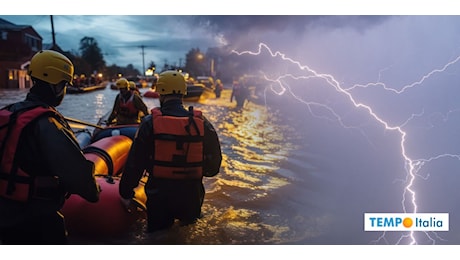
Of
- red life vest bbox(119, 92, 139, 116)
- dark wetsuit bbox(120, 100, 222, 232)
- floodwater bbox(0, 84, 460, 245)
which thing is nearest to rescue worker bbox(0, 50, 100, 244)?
dark wetsuit bbox(120, 100, 222, 232)

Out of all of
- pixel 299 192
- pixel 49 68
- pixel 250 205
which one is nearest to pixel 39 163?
pixel 49 68

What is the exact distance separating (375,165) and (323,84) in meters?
3.51

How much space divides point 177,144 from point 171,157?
0.10m

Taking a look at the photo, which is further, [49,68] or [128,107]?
[128,107]

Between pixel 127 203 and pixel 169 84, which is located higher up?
pixel 169 84

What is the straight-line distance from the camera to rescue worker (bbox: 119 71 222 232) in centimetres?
269

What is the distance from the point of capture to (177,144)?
271 centimetres

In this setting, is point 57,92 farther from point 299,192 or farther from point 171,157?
point 299,192

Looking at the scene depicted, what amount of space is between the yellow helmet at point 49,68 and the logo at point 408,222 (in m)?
2.78

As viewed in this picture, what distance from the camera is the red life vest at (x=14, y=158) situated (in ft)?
6.48

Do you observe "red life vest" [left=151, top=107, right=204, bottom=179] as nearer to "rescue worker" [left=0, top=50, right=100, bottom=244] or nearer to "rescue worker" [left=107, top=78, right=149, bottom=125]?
"rescue worker" [left=0, top=50, right=100, bottom=244]

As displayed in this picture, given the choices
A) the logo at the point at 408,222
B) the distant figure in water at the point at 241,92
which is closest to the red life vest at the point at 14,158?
the logo at the point at 408,222

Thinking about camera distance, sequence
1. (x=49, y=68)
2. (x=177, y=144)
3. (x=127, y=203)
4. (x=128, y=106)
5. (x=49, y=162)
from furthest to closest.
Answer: (x=128, y=106) < (x=127, y=203) < (x=177, y=144) < (x=49, y=68) < (x=49, y=162)
